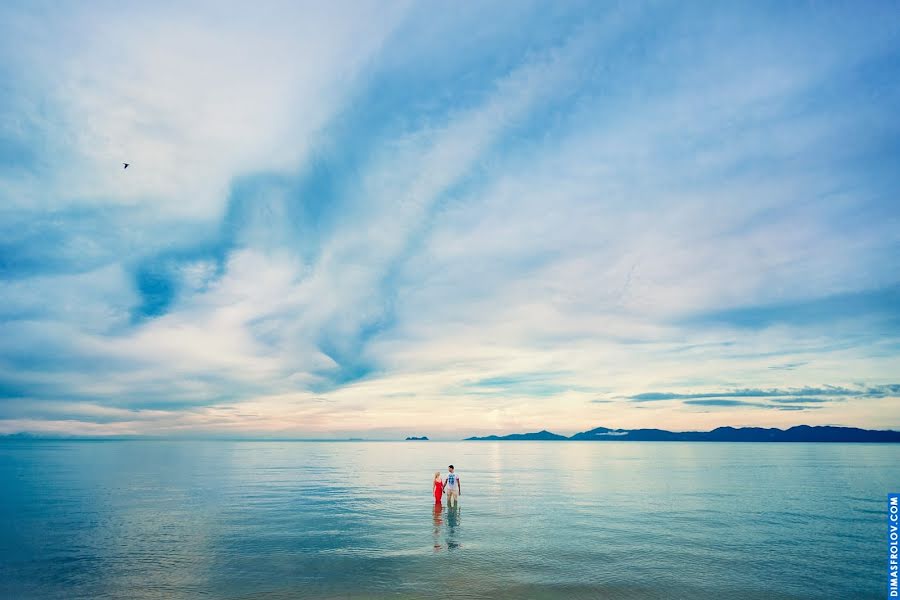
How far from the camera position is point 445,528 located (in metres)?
30.5

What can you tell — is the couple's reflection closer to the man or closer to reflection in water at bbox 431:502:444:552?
reflection in water at bbox 431:502:444:552

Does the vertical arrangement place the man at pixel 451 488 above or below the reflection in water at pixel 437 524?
above

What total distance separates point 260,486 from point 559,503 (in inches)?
1450

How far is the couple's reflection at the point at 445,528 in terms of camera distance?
1029 inches

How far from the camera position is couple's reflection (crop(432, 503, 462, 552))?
85.8 feet

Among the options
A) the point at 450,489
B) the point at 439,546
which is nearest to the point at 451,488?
the point at 450,489

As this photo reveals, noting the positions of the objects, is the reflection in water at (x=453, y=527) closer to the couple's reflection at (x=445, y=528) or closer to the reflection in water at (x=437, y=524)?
the couple's reflection at (x=445, y=528)

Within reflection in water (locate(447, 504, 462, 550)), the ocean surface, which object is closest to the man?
reflection in water (locate(447, 504, 462, 550))

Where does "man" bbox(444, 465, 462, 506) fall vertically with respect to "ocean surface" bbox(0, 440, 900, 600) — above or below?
above

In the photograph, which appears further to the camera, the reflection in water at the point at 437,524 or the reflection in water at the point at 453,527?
the reflection in water at the point at 453,527

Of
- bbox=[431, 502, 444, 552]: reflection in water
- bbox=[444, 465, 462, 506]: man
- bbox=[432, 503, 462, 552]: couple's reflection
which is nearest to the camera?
bbox=[431, 502, 444, 552]: reflection in water

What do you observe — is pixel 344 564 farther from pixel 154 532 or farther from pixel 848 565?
pixel 848 565

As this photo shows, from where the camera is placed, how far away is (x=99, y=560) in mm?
23547

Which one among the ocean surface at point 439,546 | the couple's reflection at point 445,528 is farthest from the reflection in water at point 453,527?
the ocean surface at point 439,546
